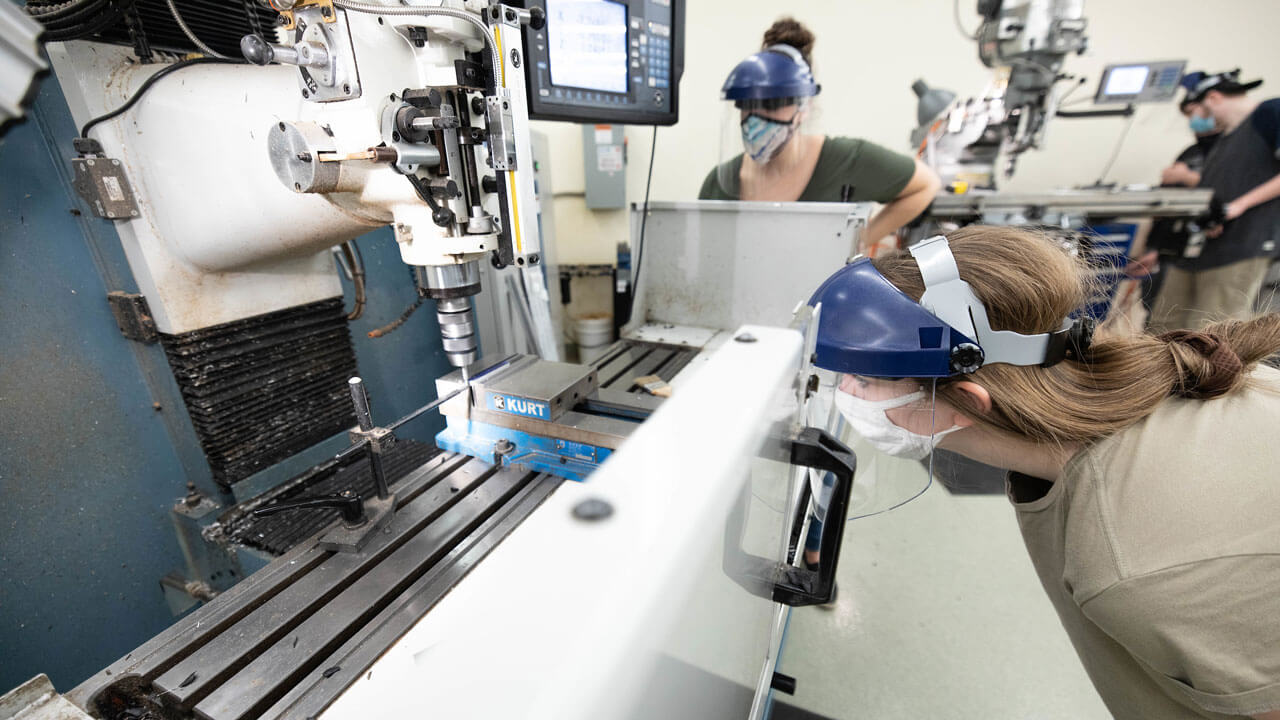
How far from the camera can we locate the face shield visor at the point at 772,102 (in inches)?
58.1

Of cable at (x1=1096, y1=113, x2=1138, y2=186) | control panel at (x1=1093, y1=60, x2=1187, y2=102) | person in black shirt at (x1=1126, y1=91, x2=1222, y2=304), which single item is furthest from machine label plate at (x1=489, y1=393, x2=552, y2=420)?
cable at (x1=1096, y1=113, x2=1138, y2=186)

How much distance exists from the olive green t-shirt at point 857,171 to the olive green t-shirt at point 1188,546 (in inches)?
48.2

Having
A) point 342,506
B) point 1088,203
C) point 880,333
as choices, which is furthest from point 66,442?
point 1088,203

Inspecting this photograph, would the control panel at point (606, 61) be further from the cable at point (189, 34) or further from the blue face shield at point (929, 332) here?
the blue face shield at point (929, 332)

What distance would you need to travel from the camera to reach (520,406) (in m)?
0.89

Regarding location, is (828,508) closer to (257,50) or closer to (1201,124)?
(257,50)

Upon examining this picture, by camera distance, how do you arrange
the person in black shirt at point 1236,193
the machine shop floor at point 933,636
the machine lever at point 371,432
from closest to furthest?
1. the machine lever at point 371,432
2. the machine shop floor at point 933,636
3. the person in black shirt at point 1236,193

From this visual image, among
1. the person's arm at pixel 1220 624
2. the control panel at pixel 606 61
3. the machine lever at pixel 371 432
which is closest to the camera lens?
the person's arm at pixel 1220 624

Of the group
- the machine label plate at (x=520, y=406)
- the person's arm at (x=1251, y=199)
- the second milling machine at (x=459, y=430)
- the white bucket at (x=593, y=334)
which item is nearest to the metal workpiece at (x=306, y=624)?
the second milling machine at (x=459, y=430)

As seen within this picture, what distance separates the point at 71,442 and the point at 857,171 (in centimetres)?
210

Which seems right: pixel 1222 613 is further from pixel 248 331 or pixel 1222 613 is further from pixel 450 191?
pixel 248 331

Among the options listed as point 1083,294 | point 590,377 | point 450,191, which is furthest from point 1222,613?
point 450,191

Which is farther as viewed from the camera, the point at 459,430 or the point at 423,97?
the point at 459,430

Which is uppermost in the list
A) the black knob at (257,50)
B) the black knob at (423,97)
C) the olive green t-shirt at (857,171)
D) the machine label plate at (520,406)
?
the black knob at (257,50)
